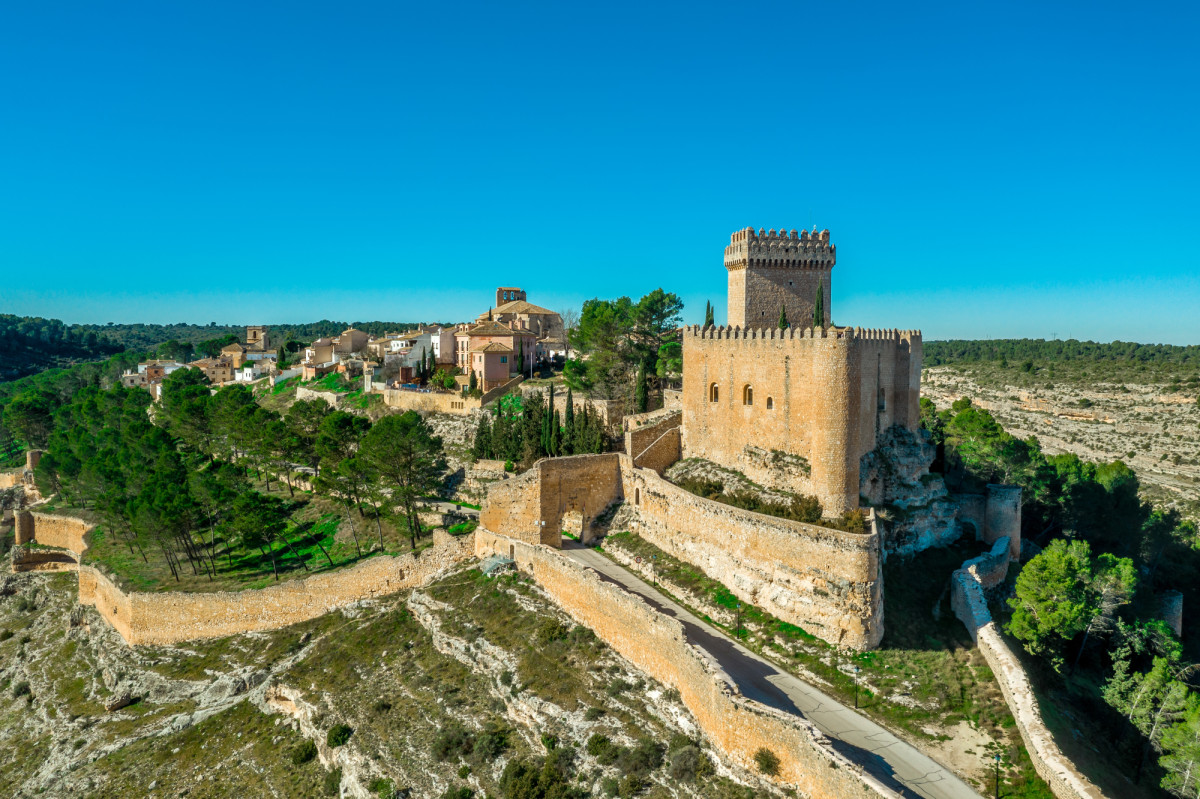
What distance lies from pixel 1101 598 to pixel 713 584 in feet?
45.0

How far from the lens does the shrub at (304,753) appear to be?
21.1 metres

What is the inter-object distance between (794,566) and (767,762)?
21.9 ft

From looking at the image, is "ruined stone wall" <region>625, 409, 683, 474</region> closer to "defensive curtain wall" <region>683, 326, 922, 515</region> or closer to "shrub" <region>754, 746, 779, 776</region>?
"defensive curtain wall" <region>683, 326, 922, 515</region>

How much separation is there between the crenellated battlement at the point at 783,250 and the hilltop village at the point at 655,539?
0.10 m

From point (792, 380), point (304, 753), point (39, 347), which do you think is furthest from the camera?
point (39, 347)

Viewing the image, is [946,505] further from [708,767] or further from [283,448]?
[283,448]

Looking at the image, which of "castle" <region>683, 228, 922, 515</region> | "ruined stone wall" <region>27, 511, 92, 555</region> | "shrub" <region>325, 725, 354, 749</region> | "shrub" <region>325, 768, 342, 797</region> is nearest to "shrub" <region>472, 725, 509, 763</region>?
"shrub" <region>325, 768, 342, 797</region>

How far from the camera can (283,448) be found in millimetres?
37531

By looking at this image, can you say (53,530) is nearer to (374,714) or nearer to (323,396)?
(323,396)

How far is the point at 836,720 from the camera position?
16.4 metres

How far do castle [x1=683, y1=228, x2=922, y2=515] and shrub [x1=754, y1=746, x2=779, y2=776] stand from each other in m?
9.45

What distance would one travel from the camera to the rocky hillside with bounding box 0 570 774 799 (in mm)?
17281

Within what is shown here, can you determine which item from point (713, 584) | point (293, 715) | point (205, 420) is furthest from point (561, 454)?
point (205, 420)

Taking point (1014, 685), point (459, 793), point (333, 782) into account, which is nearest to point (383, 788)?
point (333, 782)
